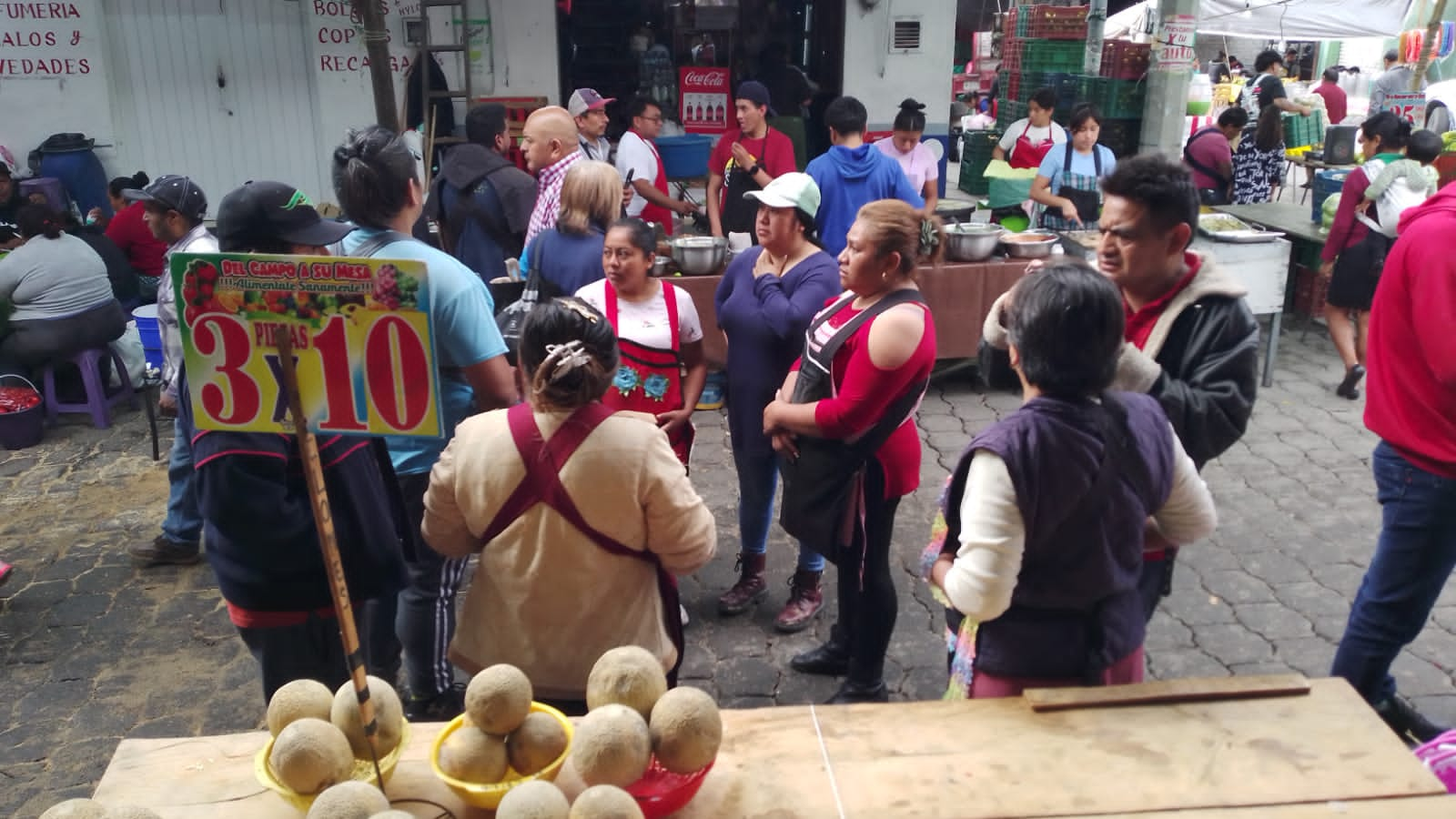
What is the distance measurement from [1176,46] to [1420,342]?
24.4ft

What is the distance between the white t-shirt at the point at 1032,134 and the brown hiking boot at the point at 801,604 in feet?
17.9

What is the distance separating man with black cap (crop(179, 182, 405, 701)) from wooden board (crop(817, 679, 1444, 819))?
1306mm

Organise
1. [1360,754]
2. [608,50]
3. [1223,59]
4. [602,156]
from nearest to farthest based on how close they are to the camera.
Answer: [1360,754], [602,156], [608,50], [1223,59]

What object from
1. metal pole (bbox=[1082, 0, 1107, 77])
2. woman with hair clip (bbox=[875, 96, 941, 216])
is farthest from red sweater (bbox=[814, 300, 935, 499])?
metal pole (bbox=[1082, 0, 1107, 77])

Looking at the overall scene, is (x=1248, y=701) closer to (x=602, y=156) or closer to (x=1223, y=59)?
(x=602, y=156)

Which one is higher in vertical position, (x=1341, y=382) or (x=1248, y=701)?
(x=1248, y=701)

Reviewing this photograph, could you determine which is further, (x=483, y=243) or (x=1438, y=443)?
(x=483, y=243)

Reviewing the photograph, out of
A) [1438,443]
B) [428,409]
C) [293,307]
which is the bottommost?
[1438,443]

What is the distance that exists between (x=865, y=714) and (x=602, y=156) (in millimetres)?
5726

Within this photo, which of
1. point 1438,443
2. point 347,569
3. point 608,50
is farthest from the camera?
point 608,50

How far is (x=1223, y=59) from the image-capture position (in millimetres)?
23391

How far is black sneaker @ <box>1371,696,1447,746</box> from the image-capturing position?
3.52m

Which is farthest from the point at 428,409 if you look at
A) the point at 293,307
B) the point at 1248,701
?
the point at 1248,701

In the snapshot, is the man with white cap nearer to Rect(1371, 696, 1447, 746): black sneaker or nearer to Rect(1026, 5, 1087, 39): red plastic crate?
Rect(1371, 696, 1447, 746): black sneaker
